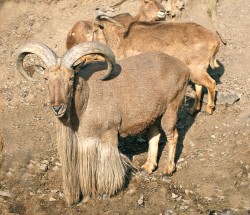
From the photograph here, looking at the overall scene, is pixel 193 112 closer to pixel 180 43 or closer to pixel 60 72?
pixel 180 43

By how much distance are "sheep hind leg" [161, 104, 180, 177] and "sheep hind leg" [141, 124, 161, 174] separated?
11.6 inches

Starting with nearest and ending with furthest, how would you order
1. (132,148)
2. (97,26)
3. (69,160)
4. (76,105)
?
(76,105), (69,160), (132,148), (97,26)

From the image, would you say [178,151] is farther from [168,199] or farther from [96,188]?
[96,188]

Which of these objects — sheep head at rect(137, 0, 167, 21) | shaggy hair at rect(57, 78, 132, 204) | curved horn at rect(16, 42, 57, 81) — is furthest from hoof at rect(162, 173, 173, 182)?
sheep head at rect(137, 0, 167, 21)

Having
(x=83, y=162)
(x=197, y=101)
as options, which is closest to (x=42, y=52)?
(x=83, y=162)

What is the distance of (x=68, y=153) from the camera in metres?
7.35

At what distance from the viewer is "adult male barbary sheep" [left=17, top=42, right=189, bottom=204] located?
683cm

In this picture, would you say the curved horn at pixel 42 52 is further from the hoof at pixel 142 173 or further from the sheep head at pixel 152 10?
the sheep head at pixel 152 10

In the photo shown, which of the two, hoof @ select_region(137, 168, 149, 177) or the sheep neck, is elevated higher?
the sheep neck

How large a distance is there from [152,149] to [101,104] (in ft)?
6.78

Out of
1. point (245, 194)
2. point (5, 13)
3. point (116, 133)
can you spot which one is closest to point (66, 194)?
point (116, 133)

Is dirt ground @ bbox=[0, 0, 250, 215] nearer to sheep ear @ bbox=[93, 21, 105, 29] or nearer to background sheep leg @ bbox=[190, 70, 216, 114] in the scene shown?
background sheep leg @ bbox=[190, 70, 216, 114]

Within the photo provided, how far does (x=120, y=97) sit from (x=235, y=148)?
310 centimetres

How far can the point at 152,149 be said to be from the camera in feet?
29.9
